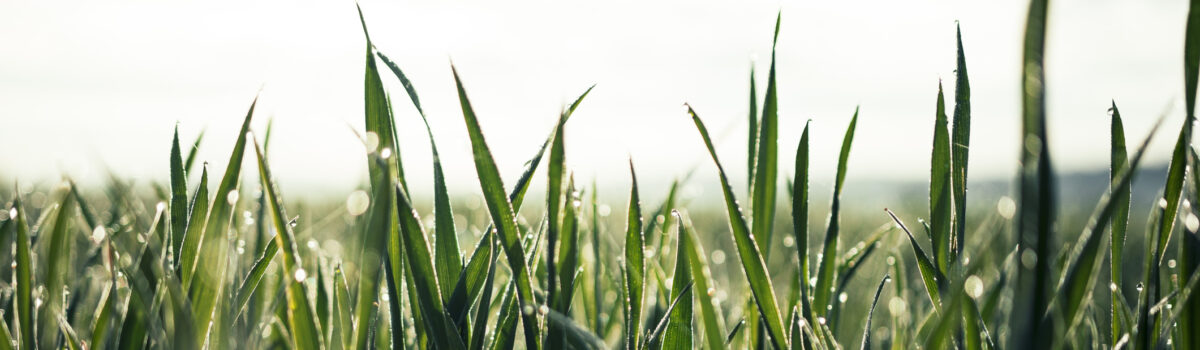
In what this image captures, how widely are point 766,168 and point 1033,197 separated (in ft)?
0.97

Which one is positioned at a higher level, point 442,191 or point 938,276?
point 442,191

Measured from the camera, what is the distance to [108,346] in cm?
61

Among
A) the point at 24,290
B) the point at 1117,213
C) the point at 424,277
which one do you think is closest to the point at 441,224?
the point at 424,277

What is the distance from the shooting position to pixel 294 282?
1.55ft

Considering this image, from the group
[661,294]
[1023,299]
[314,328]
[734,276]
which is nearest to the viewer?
[1023,299]

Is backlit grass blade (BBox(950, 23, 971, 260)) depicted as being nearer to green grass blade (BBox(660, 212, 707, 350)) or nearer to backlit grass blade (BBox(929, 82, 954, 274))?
backlit grass blade (BBox(929, 82, 954, 274))

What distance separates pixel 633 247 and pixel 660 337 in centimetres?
8

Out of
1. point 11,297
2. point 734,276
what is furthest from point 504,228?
point 734,276

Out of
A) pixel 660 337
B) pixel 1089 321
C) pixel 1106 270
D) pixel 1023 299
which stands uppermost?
pixel 1023 299

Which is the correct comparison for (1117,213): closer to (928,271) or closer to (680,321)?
(928,271)

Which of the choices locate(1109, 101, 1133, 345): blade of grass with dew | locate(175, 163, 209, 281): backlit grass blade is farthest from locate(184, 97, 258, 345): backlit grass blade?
locate(1109, 101, 1133, 345): blade of grass with dew

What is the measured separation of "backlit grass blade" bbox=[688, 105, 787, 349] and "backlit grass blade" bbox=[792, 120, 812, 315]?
69 mm

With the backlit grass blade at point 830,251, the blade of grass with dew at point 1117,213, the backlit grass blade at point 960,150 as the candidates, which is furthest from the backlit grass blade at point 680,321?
the blade of grass with dew at point 1117,213

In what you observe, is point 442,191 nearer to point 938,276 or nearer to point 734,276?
point 938,276
